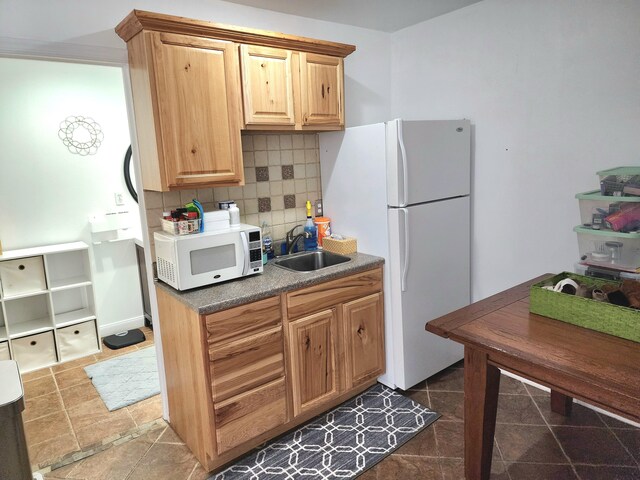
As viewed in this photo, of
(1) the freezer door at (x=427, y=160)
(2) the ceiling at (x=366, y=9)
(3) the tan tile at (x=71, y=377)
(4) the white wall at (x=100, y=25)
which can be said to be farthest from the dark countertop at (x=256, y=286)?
(2) the ceiling at (x=366, y=9)

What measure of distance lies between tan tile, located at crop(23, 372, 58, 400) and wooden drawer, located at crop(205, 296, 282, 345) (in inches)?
71.1

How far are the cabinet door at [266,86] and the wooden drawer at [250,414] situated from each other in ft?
4.57

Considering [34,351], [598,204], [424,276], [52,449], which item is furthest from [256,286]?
[34,351]

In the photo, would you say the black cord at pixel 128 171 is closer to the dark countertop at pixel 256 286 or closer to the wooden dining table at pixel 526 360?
the dark countertop at pixel 256 286

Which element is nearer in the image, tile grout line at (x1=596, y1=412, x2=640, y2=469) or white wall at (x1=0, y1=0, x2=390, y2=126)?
white wall at (x1=0, y1=0, x2=390, y2=126)

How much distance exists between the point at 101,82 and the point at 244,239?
236cm

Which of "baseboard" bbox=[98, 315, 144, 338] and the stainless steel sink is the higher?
the stainless steel sink

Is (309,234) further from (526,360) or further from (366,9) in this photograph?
(526,360)

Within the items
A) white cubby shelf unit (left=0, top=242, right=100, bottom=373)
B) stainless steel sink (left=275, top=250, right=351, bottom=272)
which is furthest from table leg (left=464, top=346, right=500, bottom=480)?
white cubby shelf unit (left=0, top=242, right=100, bottom=373)

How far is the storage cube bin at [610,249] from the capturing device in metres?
2.01

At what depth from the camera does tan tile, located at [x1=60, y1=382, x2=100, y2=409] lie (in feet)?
9.45

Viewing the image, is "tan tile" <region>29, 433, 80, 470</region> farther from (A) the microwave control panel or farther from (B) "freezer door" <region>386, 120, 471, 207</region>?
(B) "freezer door" <region>386, 120, 471, 207</region>

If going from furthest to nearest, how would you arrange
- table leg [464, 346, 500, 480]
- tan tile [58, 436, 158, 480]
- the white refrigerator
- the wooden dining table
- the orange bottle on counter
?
the orange bottle on counter → the white refrigerator → tan tile [58, 436, 158, 480] → table leg [464, 346, 500, 480] → the wooden dining table

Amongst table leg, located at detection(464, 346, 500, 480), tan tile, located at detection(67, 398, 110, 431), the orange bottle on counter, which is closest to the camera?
table leg, located at detection(464, 346, 500, 480)
